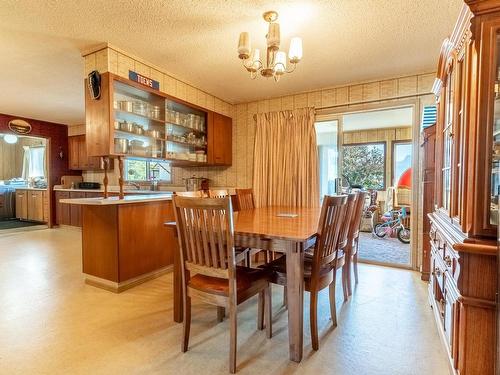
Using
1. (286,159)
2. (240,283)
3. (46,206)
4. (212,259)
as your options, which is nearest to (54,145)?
(46,206)

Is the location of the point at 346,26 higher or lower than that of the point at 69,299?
higher

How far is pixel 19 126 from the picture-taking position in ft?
18.2

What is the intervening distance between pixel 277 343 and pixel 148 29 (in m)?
2.70

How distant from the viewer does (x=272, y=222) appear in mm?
2111

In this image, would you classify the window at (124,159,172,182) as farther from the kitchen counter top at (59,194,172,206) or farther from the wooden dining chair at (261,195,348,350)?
the wooden dining chair at (261,195,348,350)

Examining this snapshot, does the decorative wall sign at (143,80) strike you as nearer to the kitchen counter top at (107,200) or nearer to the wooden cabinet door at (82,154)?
the kitchen counter top at (107,200)

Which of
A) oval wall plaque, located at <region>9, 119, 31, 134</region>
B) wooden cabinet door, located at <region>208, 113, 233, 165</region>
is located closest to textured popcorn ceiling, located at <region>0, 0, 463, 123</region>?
wooden cabinet door, located at <region>208, 113, 233, 165</region>

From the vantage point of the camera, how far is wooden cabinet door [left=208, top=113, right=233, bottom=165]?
4215 millimetres

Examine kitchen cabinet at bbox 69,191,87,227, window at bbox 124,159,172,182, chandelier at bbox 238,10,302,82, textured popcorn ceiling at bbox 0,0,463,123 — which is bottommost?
kitchen cabinet at bbox 69,191,87,227

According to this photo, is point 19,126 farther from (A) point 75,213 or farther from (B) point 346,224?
(B) point 346,224

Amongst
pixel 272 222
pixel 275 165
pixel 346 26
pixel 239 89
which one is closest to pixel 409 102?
pixel 346 26

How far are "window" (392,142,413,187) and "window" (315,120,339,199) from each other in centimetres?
348

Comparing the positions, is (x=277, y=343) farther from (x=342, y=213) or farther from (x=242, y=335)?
(x=342, y=213)

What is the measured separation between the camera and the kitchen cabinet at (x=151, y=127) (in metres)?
2.73
